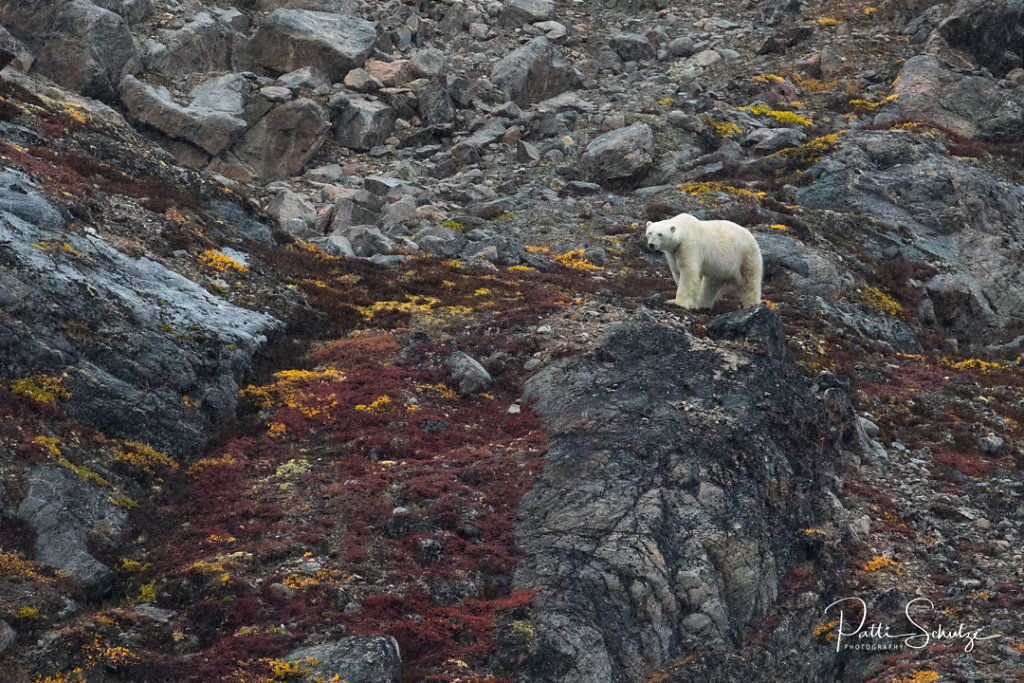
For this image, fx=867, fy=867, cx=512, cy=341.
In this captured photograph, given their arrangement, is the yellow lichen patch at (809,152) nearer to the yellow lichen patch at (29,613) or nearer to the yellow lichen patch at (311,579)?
the yellow lichen patch at (311,579)

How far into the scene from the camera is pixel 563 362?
16.7 m

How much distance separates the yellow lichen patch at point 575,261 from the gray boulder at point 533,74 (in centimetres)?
1819

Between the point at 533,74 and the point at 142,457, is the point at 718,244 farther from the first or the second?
the point at 533,74

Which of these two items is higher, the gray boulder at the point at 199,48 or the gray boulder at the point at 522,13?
the gray boulder at the point at 199,48

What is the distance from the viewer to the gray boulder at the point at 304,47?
43688 millimetres

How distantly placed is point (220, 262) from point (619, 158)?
867 inches

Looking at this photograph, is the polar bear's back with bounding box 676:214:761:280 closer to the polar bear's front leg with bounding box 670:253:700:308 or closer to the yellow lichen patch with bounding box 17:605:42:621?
the polar bear's front leg with bounding box 670:253:700:308

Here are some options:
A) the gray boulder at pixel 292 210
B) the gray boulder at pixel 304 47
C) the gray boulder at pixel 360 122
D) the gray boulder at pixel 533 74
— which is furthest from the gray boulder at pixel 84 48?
the gray boulder at pixel 533 74

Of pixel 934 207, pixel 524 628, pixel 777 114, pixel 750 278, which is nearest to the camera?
pixel 524 628

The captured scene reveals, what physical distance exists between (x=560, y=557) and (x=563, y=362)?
5.39m

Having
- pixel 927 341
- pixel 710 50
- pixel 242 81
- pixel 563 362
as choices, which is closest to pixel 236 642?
pixel 563 362

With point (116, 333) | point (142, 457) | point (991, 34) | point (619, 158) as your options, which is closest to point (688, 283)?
point (116, 333)

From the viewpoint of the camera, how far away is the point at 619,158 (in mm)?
37625

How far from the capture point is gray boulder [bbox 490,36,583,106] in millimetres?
44531
